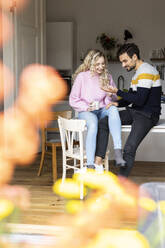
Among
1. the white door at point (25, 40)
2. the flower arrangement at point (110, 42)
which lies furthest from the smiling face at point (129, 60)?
the flower arrangement at point (110, 42)

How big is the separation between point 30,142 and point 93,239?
13.9ft

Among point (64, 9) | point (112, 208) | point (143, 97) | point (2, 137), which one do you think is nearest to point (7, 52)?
point (2, 137)

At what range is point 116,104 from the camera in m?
3.52

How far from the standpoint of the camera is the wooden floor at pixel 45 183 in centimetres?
287

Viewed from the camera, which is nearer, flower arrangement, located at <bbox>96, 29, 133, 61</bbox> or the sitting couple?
the sitting couple

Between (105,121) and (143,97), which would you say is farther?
(105,121)

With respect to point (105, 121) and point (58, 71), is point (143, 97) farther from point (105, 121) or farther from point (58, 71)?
point (58, 71)

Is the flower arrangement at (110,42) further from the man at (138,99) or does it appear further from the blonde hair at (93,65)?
the man at (138,99)

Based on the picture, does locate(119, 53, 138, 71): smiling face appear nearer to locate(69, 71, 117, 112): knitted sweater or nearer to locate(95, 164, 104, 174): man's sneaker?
locate(69, 71, 117, 112): knitted sweater

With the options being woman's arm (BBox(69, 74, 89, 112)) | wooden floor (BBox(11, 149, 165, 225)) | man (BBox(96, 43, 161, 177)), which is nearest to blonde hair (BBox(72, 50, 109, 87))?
woman's arm (BBox(69, 74, 89, 112))

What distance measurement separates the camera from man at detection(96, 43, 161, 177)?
325 centimetres

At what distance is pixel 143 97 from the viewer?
3242mm

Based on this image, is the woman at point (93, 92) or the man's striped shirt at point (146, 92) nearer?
the man's striped shirt at point (146, 92)

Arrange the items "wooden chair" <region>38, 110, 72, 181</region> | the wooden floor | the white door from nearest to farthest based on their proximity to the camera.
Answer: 1. the wooden floor
2. "wooden chair" <region>38, 110, 72, 181</region>
3. the white door
